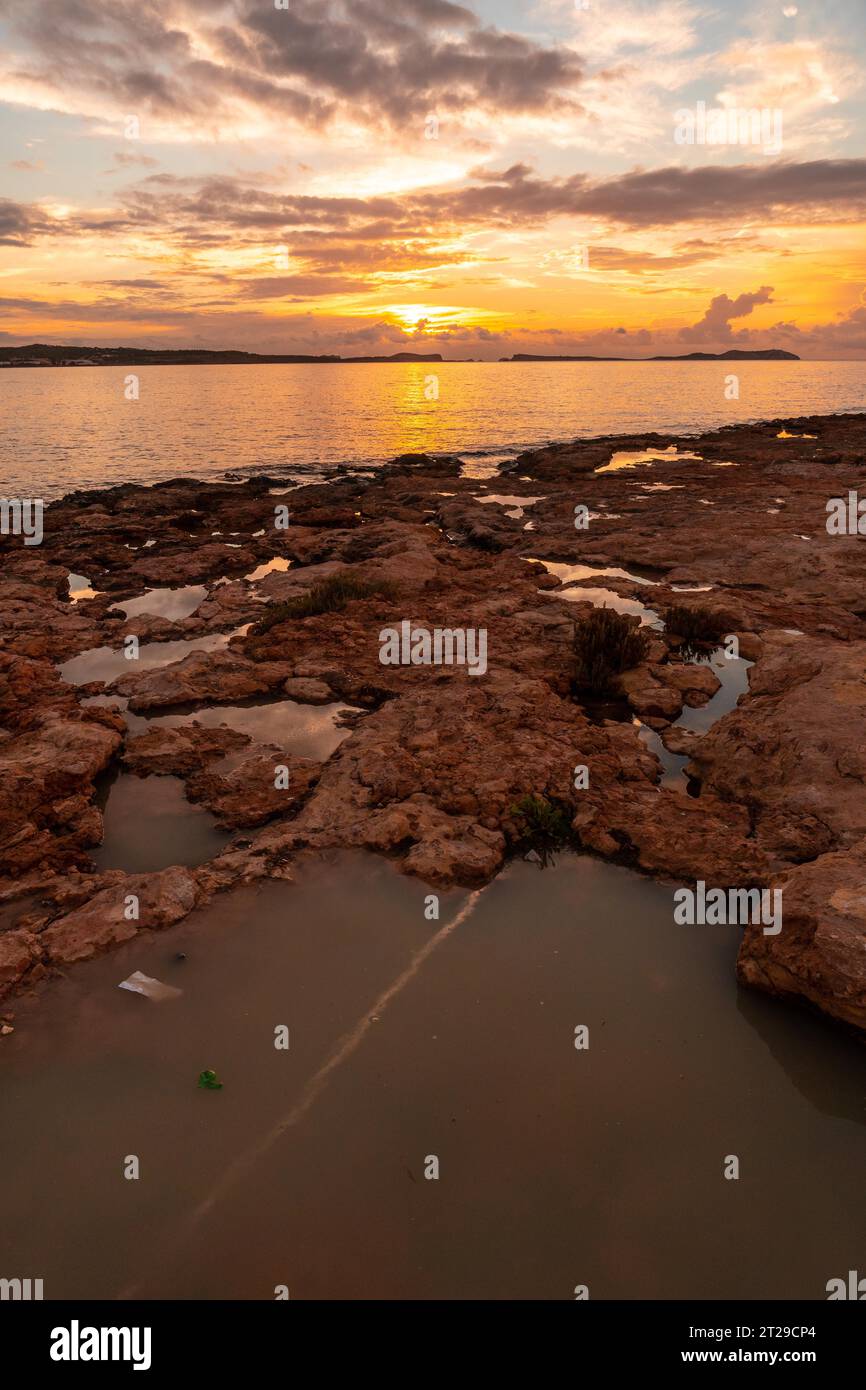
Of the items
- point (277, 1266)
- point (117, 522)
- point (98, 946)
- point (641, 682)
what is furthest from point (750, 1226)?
point (117, 522)

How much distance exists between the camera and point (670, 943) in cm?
564

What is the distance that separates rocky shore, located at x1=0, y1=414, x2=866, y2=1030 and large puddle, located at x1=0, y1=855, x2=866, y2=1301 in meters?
0.62

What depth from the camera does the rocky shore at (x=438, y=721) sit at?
6188mm

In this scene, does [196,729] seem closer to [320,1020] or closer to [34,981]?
[34,981]

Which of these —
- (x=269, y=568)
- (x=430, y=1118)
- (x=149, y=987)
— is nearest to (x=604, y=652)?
(x=430, y=1118)

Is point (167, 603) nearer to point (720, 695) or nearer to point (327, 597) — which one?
point (327, 597)

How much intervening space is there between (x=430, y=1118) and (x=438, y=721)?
516 cm

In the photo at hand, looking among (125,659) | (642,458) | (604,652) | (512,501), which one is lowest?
(125,659)

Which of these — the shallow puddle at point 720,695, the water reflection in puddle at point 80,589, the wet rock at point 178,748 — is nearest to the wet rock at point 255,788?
the wet rock at point 178,748

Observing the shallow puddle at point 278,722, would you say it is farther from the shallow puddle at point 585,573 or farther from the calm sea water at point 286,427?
the calm sea water at point 286,427

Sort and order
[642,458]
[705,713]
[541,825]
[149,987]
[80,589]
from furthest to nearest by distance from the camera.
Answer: [642,458], [80,589], [705,713], [541,825], [149,987]

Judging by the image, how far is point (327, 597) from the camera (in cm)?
1379

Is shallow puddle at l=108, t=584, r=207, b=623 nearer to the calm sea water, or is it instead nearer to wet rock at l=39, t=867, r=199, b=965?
wet rock at l=39, t=867, r=199, b=965

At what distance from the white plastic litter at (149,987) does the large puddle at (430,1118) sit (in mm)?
80
